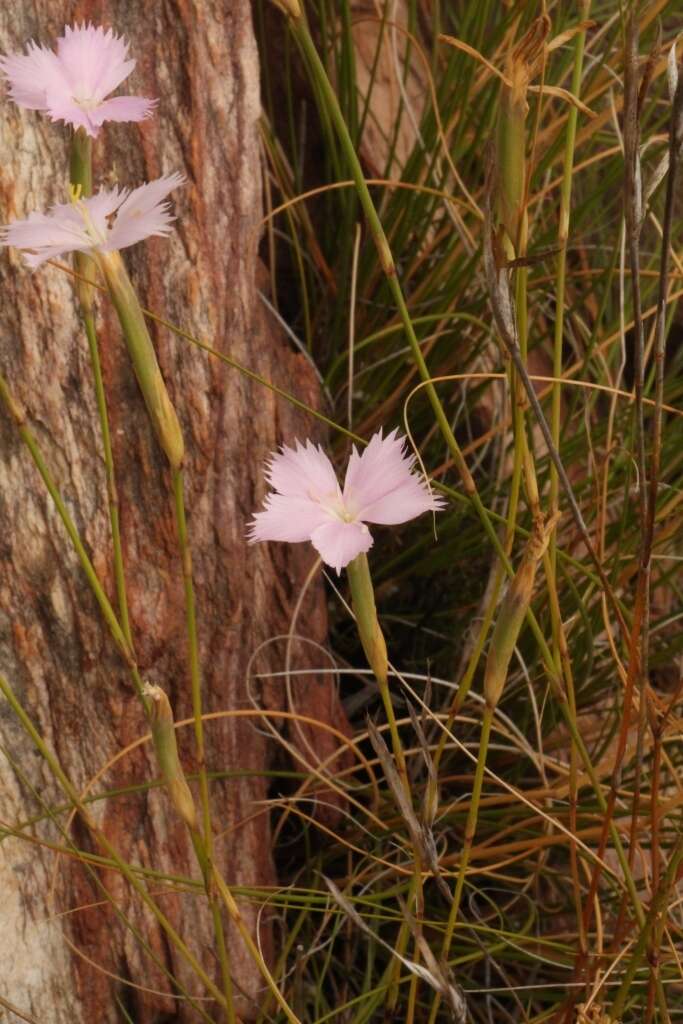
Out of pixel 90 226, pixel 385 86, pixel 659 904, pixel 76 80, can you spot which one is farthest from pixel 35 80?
pixel 385 86

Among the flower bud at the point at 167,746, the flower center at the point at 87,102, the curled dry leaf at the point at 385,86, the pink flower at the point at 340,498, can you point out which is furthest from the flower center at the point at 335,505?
the curled dry leaf at the point at 385,86

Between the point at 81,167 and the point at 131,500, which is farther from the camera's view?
the point at 131,500

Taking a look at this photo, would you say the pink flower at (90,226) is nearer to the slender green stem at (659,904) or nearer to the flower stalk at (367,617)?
the flower stalk at (367,617)

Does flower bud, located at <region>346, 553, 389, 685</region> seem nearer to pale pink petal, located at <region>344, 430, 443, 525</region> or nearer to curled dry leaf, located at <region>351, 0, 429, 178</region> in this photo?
pale pink petal, located at <region>344, 430, 443, 525</region>

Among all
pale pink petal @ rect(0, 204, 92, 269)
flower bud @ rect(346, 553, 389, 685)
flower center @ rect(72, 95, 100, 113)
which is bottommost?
flower bud @ rect(346, 553, 389, 685)

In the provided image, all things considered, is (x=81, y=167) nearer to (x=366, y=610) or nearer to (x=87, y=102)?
(x=87, y=102)

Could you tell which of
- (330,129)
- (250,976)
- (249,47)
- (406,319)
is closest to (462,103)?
(330,129)

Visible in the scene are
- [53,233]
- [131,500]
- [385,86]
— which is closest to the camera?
[53,233]

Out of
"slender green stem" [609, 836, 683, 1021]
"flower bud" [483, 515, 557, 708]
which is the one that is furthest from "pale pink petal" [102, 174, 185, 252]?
"slender green stem" [609, 836, 683, 1021]
